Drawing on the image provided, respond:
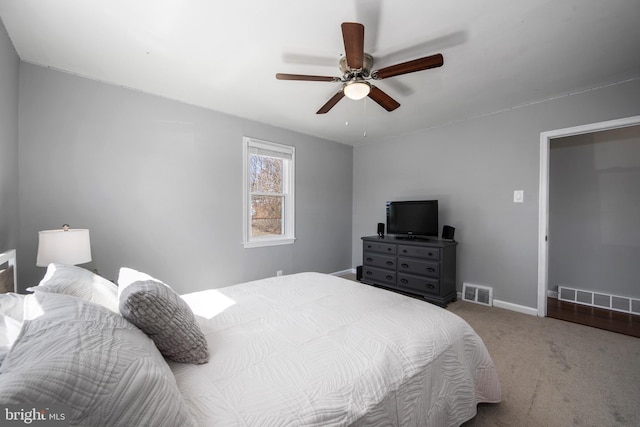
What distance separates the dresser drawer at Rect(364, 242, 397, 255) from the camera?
12.6ft

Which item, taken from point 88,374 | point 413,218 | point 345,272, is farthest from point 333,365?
point 345,272

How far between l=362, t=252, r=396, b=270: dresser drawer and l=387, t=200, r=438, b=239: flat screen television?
444 mm

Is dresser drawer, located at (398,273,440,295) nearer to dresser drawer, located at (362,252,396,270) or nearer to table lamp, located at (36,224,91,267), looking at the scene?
dresser drawer, located at (362,252,396,270)

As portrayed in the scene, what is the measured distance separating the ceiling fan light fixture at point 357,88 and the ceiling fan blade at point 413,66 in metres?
0.09

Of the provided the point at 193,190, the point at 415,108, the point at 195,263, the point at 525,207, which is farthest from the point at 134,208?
the point at 525,207

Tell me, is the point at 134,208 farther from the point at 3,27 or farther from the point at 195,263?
the point at 3,27

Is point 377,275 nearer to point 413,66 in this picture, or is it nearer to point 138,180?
point 413,66

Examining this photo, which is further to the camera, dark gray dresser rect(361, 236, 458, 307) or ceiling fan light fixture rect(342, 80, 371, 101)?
dark gray dresser rect(361, 236, 458, 307)

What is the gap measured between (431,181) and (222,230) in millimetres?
3109

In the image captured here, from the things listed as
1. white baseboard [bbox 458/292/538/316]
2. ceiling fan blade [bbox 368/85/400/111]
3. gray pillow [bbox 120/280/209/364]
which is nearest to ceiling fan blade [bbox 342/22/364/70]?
ceiling fan blade [bbox 368/85/400/111]

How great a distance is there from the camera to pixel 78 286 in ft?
4.16

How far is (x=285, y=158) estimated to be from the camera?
4078 mm

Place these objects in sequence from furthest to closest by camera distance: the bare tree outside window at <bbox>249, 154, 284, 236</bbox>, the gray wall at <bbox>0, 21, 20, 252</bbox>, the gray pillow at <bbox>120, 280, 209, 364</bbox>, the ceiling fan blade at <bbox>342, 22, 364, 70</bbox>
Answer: the bare tree outside window at <bbox>249, 154, 284, 236</bbox>
the gray wall at <bbox>0, 21, 20, 252</bbox>
the ceiling fan blade at <bbox>342, 22, 364, 70</bbox>
the gray pillow at <bbox>120, 280, 209, 364</bbox>

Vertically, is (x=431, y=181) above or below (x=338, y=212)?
above
